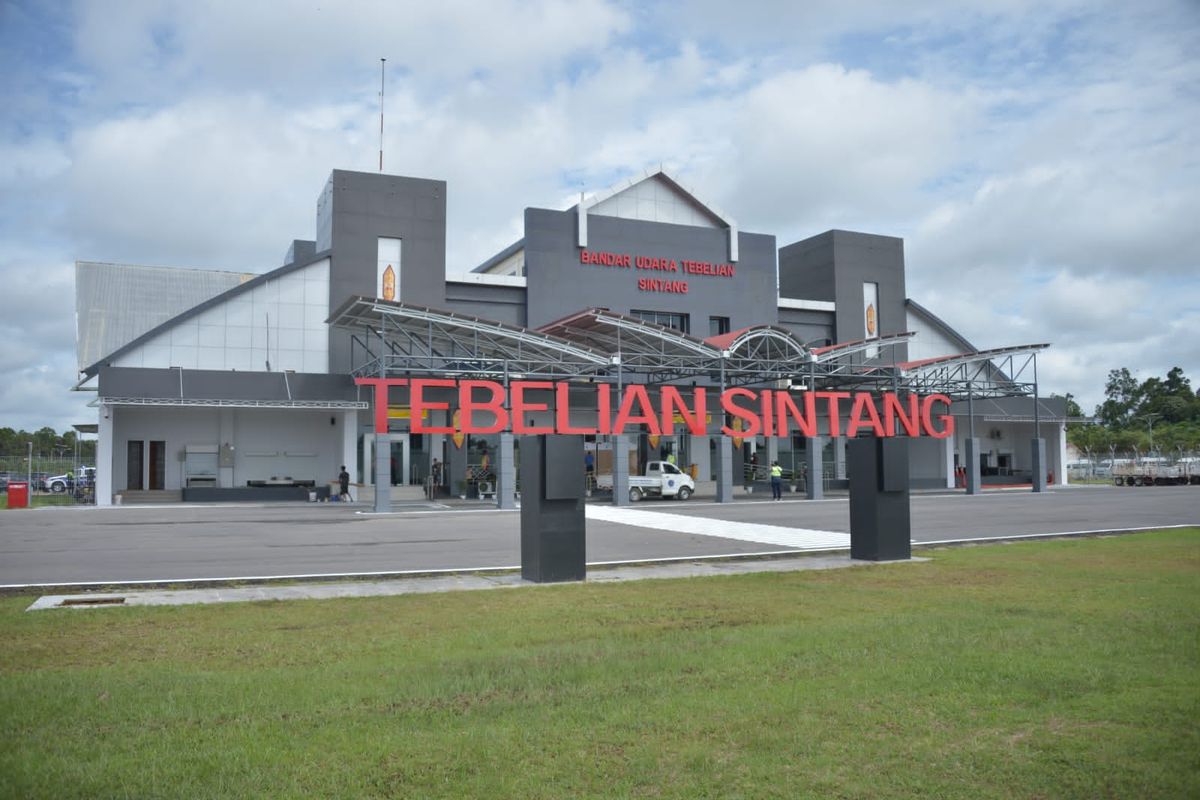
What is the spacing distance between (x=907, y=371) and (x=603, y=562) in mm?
35837

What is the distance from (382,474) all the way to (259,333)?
12.1 meters

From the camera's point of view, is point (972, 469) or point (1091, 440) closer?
point (972, 469)

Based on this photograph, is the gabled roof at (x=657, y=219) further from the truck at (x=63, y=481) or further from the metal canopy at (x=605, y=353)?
the truck at (x=63, y=481)

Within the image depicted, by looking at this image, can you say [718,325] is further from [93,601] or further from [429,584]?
[93,601]

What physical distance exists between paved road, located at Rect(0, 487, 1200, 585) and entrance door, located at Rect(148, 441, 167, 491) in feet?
18.4

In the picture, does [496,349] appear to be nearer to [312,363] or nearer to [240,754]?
[312,363]

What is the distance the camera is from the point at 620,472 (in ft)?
124

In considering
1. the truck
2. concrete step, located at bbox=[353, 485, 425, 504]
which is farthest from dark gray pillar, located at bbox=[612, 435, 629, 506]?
the truck

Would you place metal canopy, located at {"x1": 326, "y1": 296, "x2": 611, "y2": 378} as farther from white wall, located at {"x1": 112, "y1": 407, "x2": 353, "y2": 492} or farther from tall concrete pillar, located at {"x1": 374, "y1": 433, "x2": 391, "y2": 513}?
white wall, located at {"x1": 112, "y1": 407, "x2": 353, "y2": 492}

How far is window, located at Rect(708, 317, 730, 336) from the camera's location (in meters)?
51.1

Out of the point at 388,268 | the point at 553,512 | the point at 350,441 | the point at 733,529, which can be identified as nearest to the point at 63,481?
the point at 350,441

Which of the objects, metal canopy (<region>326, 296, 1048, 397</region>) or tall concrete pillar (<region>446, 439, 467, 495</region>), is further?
tall concrete pillar (<region>446, 439, 467, 495</region>)

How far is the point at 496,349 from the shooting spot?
134 feet

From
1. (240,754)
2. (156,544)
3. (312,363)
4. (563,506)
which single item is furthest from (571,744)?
(312,363)
